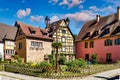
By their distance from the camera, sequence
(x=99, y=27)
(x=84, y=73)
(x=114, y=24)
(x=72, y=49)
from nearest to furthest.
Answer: (x=84, y=73), (x=114, y=24), (x=99, y=27), (x=72, y=49)

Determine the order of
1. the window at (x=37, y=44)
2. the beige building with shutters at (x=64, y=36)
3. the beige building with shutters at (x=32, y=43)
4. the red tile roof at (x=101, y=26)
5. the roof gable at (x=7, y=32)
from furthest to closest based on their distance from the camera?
1. the beige building with shutters at (x=64, y=36)
2. the roof gable at (x=7, y=32)
3. the window at (x=37, y=44)
4. the red tile roof at (x=101, y=26)
5. the beige building with shutters at (x=32, y=43)

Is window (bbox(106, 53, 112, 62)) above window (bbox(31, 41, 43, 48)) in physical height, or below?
below

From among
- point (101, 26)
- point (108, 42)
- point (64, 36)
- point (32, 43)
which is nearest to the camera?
point (108, 42)

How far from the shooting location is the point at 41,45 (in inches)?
1583

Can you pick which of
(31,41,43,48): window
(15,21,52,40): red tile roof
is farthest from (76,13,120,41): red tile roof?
(31,41,43,48): window

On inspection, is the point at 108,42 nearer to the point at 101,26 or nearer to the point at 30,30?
the point at 101,26

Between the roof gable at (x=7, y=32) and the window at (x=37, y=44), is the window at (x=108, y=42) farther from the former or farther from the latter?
the roof gable at (x=7, y=32)

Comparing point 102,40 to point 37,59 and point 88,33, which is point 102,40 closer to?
point 88,33

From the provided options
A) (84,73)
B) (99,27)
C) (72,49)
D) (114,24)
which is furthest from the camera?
(72,49)

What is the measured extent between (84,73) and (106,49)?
71.8ft

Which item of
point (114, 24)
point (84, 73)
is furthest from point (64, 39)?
point (84, 73)

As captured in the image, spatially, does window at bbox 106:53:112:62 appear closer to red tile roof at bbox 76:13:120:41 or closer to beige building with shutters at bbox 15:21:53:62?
red tile roof at bbox 76:13:120:41

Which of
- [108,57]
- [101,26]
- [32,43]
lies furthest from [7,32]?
[108,57]

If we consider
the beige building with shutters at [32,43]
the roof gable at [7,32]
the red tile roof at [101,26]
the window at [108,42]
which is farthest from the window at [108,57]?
the roof gable at [7,32]
